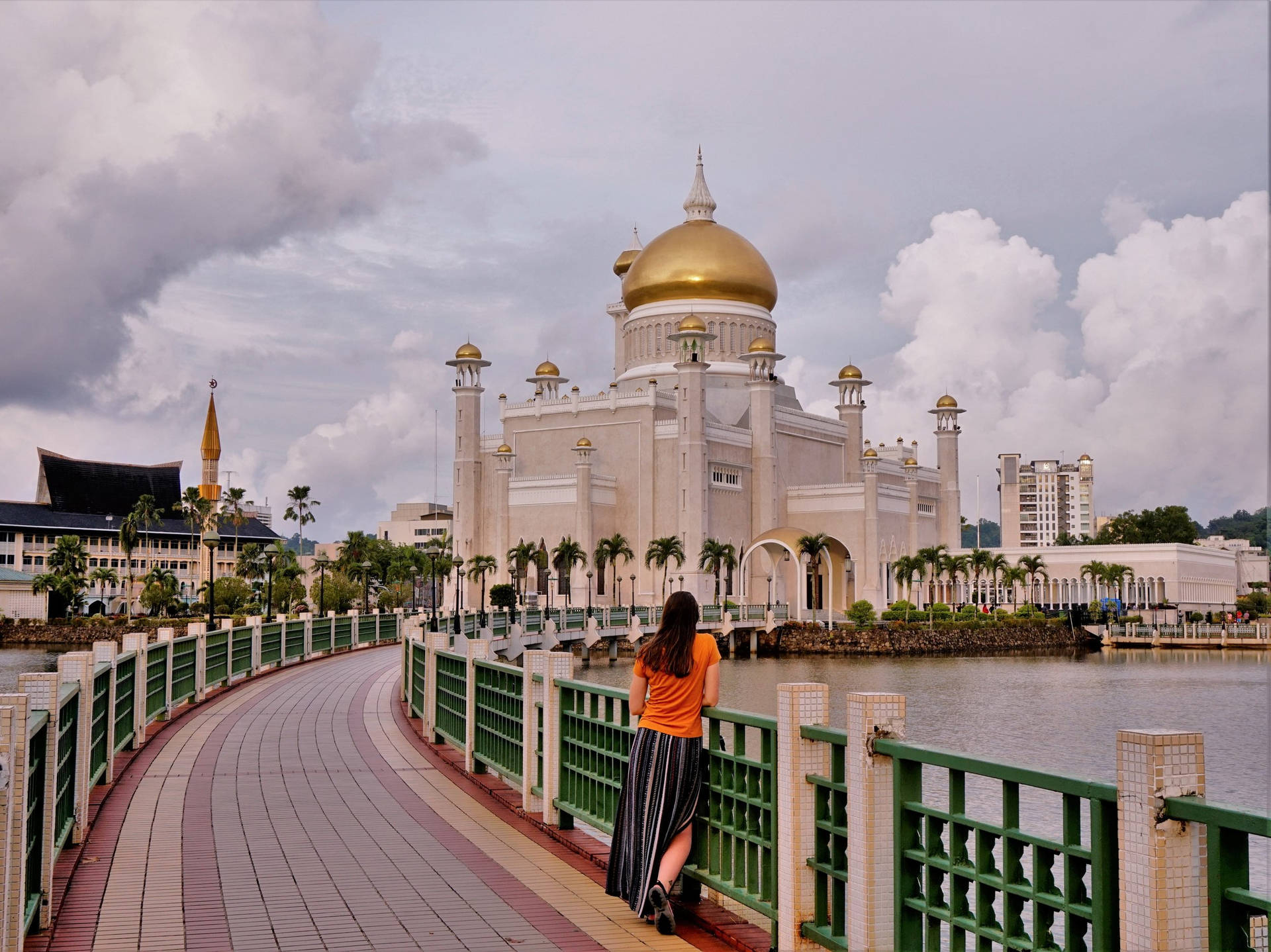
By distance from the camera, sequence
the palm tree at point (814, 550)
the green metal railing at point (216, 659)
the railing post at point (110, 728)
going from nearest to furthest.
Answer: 1. the railing post at point (110, 728)
2. the green metal railing at point (216, 659)
3. the palm tree at point (814, 550)

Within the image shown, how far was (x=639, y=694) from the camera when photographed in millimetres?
6469

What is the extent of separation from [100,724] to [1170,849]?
850 cm

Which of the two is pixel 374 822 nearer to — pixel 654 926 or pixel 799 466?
pixel 654 926

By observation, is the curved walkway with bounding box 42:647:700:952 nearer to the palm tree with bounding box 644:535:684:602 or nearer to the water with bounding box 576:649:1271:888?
the water with bounding box 576:649:1271:888

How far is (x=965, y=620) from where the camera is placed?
2317 inches

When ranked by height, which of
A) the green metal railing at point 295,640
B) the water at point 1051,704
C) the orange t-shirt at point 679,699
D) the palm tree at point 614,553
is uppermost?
the palm tree at point 614,553

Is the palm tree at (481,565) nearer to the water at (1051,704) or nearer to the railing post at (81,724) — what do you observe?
the water at (1051,704)

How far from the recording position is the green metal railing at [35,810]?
6152mm

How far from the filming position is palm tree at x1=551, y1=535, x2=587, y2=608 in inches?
2253

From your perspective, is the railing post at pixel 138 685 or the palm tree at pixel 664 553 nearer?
the railing post at pixel 138 685

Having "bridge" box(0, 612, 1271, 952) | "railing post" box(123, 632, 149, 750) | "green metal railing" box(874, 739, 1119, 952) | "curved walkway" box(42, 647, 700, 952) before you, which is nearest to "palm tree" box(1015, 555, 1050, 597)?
"railing post" box(123, 632, 149, 750)

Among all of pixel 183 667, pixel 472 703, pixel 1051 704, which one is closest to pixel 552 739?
pixel 472 703

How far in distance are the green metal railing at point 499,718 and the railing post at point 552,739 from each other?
708 mm

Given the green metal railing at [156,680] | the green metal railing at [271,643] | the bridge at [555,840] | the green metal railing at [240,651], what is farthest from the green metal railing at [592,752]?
the green metal railing at [271,643]
